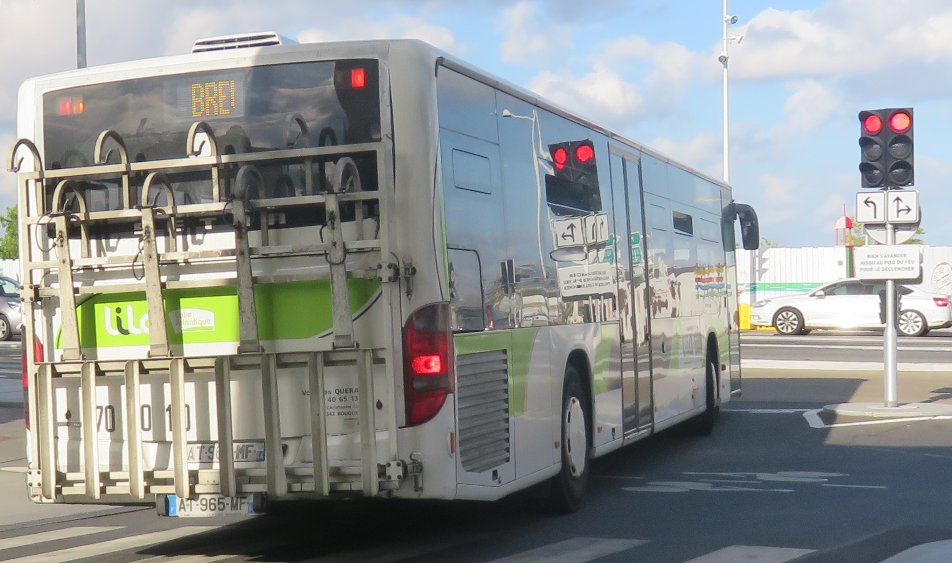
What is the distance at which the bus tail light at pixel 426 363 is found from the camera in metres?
7.46

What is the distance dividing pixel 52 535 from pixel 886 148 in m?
12.0

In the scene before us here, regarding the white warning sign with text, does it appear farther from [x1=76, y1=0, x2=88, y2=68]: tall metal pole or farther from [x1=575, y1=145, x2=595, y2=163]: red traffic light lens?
[x1=76, y1=0, x2=88, y2=68]: tall metal pole

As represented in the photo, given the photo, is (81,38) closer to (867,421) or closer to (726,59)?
(867,421)

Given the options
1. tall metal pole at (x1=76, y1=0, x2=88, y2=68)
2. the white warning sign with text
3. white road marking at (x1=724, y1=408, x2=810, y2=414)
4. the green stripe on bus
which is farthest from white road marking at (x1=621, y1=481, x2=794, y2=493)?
tall metal pole at (x1=76, y1=0, x2=88, y2=68)

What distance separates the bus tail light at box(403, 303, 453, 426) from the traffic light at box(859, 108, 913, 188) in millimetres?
11312

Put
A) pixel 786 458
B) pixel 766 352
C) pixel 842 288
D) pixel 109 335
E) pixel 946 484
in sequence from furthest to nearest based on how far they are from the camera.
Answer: pixel 842 288 → pixel 766 352 → pixel 786 458 → pixel 946 484 → pixel 109 335

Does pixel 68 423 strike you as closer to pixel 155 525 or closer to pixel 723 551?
pixel 155 525

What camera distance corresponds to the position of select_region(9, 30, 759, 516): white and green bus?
7.42 metres

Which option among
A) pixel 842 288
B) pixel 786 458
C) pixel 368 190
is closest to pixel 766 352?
pixel 842 288

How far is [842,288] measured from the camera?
38094 mm

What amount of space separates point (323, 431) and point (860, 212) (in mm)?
11934

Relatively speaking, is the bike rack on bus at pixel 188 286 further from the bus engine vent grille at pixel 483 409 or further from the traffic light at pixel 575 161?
the traffic light at pixel 575 161

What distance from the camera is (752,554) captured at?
8078 mm

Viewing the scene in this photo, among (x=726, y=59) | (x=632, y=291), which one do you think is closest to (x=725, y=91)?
(x=726, y=59)
